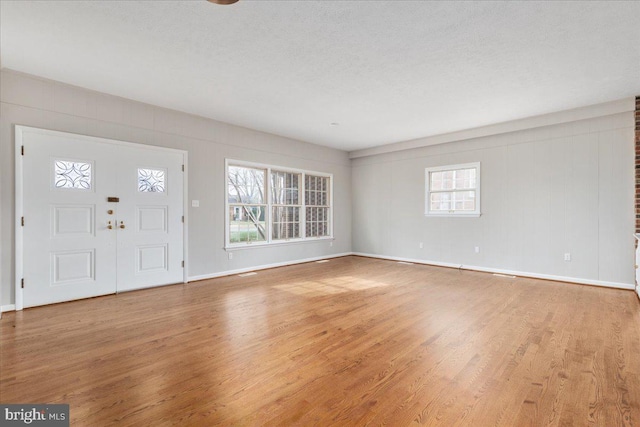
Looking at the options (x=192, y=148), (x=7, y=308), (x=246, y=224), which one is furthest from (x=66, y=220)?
(x=246, y=224)

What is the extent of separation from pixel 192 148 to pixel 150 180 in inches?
35.4

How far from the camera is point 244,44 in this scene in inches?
119

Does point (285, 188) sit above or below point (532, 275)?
above

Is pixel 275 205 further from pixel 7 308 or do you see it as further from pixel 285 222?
pixel 7 308

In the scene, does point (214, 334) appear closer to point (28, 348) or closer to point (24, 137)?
point (28, 348)

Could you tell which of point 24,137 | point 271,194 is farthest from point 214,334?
point 271,194

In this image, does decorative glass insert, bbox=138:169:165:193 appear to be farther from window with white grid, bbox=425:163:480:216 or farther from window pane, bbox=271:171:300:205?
window with white grid, bbox=425:163:480:216

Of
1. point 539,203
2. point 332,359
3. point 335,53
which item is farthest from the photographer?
point 539,203

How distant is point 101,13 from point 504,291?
5.64m

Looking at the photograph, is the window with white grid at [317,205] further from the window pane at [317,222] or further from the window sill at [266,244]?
the window sill at [266,244]

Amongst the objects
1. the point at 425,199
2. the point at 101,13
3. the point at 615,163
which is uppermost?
the point at 101,13

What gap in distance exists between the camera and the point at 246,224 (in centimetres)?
612

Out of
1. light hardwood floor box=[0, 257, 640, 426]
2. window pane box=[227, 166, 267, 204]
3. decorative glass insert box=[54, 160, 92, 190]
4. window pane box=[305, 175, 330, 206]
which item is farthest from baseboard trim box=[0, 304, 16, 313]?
window pane box=[305, 175, 330, 206]

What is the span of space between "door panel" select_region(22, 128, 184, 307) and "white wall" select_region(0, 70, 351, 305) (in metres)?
0.16
